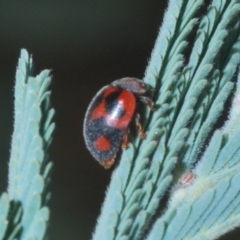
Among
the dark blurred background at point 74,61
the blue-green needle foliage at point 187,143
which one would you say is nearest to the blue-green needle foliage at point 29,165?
the blue-green needle foliage at point 187,143

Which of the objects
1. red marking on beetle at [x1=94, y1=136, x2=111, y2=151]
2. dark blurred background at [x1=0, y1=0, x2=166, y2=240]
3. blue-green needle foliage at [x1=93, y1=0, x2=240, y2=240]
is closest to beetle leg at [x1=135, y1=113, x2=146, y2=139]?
blue-green needle foliage at [x1=93, y1=0, x2=240, y2=240]

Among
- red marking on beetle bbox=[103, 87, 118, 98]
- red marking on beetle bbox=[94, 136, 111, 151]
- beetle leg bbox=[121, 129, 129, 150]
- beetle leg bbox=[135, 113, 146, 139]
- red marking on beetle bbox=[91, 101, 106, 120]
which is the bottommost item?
red marking on beetle bbox=[94, 136, 111, 151]

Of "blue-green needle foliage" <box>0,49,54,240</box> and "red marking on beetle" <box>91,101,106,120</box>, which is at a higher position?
"blue-green needle foliage" <box>0,49,54,240</box>

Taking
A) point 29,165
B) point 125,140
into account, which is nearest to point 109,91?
point 125,140

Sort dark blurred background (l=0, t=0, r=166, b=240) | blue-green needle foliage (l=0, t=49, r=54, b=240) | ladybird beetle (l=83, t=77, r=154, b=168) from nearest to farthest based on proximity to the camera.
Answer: blue-green needle foliage (l=0, t=49, r=54, b=240), ladybird beetle (l=83, t=77, r=154, b=168), dark blurred background (l=0, t=0, r=166, b=240)

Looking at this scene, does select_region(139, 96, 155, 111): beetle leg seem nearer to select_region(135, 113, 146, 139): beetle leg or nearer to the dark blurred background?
select_region(135, 113, 146, 139): beetle leg

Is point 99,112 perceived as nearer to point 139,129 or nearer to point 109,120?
point 109,120

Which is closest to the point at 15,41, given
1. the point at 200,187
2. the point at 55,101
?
the point at 55,101
